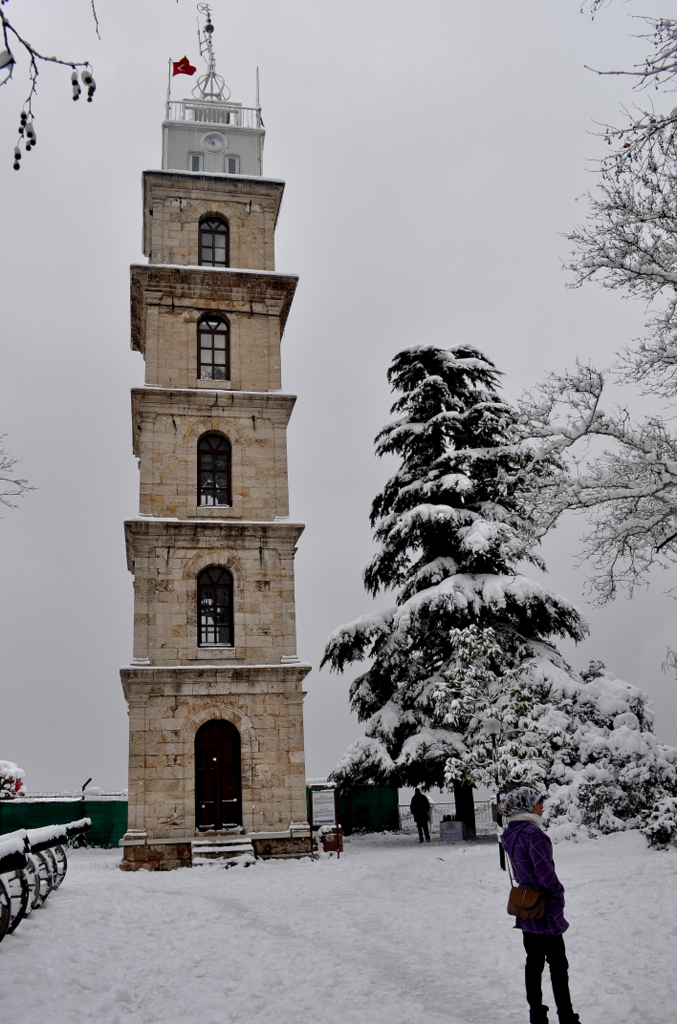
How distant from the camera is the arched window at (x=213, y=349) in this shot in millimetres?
24062

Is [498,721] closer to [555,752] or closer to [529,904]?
[555,752]

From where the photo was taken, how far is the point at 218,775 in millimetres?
20859

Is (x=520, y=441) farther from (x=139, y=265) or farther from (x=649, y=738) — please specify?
(x=139, y=265)

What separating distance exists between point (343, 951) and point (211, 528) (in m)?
13.8

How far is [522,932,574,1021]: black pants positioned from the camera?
19.4 ft

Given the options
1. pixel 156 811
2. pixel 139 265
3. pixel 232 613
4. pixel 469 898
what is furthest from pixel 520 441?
pixel 139 265

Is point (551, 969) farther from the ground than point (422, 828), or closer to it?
closer to it

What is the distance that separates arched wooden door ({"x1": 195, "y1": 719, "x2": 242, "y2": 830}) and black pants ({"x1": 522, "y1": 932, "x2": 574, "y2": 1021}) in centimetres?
1548

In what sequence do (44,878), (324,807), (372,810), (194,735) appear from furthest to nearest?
(372,810) → (324,807) → (194,735) → (44,878)

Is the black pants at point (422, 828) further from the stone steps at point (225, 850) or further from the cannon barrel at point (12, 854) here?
the cannon barrel at point (12, 854)

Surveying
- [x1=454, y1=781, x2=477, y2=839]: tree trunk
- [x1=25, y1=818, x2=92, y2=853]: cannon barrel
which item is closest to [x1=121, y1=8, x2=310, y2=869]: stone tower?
[x1=454, y1=781, x2=477, y2=839]: tree trunk

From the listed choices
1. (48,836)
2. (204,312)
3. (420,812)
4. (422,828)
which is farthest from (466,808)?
(204,312)

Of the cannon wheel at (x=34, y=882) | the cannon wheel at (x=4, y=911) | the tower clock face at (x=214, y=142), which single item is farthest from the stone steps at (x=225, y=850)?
the tower clock face at (x=214, y=142)

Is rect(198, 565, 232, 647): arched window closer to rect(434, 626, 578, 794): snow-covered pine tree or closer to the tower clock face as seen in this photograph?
rect(434, 626, 578, 794): snow-covered pine tree
